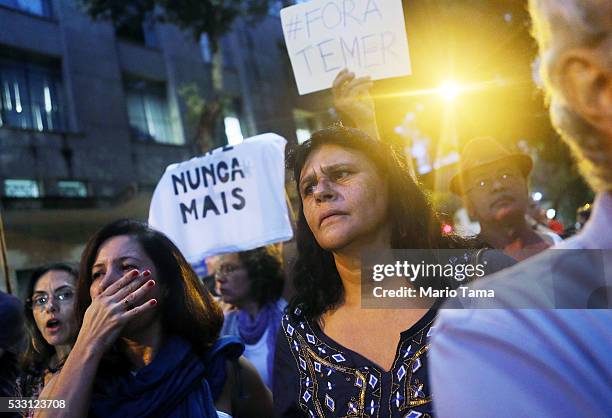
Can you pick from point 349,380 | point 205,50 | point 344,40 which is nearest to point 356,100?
point 344,40

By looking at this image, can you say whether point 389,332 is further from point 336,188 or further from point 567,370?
point 567,370

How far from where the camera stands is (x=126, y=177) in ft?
37.2

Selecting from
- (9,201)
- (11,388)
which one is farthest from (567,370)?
(9,201)

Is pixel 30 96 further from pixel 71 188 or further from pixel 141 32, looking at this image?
pixel 141 32

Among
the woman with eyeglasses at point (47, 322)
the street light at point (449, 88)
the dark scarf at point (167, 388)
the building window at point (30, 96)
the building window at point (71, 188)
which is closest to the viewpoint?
the dark scarf at point (167, 388)

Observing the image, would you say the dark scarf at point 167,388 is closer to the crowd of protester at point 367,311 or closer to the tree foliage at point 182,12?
the crowd of protester at point 367,311

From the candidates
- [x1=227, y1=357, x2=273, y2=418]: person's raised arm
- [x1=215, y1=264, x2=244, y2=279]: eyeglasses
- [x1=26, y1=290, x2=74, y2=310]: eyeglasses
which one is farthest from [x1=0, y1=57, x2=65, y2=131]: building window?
[x1=227, y1=357, x2=273, y2=418]: person's raised arm

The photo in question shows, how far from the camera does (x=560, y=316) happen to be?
2.16 ft

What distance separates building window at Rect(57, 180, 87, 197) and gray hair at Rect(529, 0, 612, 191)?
412 inches

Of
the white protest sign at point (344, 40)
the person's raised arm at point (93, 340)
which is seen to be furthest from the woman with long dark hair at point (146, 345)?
the white protest sign at point (344, 40)

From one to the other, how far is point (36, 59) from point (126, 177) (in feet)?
8.79

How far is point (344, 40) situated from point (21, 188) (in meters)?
8.81

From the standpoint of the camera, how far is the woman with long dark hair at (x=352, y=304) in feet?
4.89

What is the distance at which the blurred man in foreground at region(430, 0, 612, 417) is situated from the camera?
64cm
